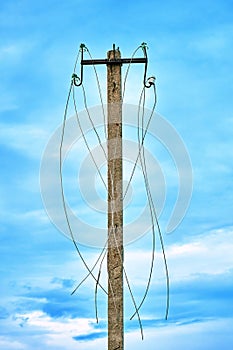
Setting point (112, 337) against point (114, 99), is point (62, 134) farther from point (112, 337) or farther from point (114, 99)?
point (112, 337)

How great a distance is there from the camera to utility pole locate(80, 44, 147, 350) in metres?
6.36

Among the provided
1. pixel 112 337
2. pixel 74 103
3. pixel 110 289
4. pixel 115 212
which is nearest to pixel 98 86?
pixel 74 103

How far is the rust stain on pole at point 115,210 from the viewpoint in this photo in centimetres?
636

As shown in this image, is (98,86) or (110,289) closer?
(110,289)

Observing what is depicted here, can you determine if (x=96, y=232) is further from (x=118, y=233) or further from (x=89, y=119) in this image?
(x=89, y=119)

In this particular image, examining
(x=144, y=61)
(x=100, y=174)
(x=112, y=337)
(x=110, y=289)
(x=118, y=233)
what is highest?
(x=144, y=61)

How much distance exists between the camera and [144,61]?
→ 6.90 metres

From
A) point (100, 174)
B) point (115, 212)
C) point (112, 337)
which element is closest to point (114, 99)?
point (100, 174)

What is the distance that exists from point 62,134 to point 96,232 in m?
1.31

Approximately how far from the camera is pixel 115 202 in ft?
21.4

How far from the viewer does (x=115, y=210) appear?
21.3 feet

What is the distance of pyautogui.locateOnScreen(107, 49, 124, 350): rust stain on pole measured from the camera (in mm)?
6359

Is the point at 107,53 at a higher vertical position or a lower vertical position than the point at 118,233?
higher

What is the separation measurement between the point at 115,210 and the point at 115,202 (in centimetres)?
9
